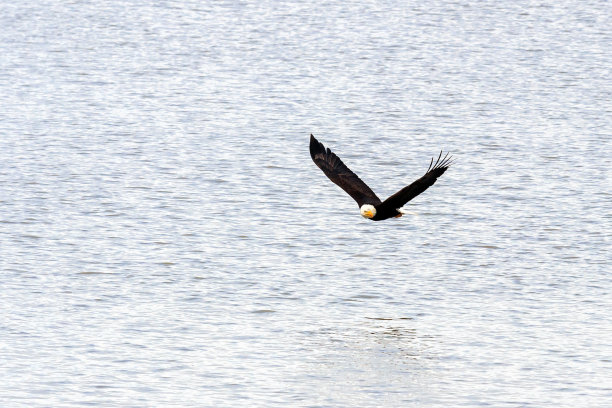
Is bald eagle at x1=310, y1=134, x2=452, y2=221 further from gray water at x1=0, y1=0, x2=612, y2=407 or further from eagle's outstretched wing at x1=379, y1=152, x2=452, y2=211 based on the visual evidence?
gray water at x1=0, y1=0, x2=612, y2=407

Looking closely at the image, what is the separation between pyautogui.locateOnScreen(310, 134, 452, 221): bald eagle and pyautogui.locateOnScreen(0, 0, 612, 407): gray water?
1.30 m

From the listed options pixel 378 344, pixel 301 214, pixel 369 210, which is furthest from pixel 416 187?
pixel 301 214

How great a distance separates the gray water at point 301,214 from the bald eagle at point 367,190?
1.30 m

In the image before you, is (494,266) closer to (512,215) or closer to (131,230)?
(512,215)

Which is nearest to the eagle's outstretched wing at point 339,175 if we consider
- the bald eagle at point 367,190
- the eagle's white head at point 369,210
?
the bald eagle at point 367,190

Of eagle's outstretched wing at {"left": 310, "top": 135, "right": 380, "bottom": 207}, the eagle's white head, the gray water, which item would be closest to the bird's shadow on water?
the gray water

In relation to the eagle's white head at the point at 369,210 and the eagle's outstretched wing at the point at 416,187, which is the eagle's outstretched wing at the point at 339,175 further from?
the eagle's outstretched wing at the point at 416,187

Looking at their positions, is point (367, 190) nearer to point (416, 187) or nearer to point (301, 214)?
point (416, 187)

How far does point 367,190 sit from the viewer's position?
2038 centimetres

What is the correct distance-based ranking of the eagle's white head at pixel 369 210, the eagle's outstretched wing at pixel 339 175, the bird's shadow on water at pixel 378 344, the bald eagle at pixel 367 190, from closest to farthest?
the bird's shadow on water at pixel 378 344 → the bald eagle at pixel 367 190 → the eagle's white head at pixel 369 210 → the eagle's outstretched wing at pixel 339 175

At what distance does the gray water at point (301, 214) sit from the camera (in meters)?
16.6

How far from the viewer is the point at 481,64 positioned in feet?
128

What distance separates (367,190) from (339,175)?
0.47m

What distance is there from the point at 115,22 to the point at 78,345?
95.0ft
